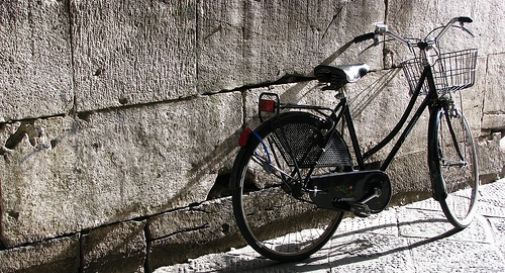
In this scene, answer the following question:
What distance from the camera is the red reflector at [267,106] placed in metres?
4.38

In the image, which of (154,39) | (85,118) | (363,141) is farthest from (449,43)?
(85,118)

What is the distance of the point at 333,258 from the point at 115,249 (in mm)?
1386

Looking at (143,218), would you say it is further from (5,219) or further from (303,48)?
(303,48)

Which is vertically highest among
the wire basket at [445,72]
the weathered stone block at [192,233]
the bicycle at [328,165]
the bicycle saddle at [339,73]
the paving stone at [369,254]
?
the wire basket at [445,72]

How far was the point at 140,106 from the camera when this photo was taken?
4.23 m

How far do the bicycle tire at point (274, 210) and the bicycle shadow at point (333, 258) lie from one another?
0.21 ft

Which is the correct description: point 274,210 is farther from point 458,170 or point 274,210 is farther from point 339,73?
point 458,170

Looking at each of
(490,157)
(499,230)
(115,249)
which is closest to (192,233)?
(115,249)

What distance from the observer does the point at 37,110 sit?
3854 millimetres

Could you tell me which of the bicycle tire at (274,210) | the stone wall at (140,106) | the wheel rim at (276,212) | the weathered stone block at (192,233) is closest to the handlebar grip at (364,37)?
the stone wall at (140,106)

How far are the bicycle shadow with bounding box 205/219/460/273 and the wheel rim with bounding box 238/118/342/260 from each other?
0.07 meters

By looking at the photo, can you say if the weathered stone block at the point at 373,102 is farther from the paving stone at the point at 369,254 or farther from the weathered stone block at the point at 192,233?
the weathered stone block at the point at 192,233

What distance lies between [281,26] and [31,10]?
160 cm

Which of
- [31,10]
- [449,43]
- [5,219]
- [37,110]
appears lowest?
[5,219]
